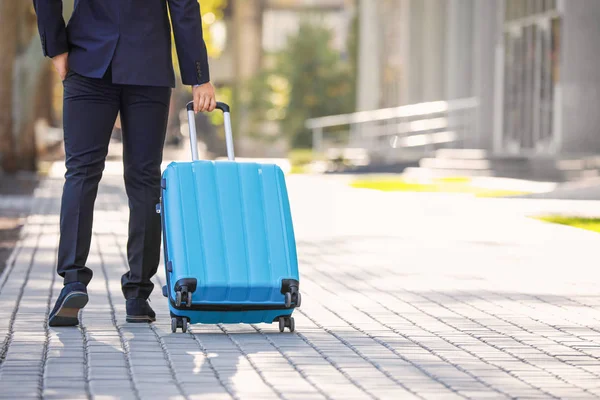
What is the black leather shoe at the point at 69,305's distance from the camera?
670cm

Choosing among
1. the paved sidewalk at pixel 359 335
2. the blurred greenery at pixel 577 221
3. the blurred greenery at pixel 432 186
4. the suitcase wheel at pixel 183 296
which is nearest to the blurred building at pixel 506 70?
the blurred greenery at pixel 432 186

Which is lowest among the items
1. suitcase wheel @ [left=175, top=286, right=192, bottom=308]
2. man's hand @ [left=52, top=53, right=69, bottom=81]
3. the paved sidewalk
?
the paved sidewalk

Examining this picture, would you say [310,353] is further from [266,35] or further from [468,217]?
[266,35]

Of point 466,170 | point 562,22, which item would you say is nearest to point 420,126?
point 466,170

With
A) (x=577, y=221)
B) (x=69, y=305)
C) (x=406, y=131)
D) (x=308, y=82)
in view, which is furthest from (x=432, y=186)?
(x=308, y=82)

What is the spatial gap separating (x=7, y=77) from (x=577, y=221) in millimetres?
16646

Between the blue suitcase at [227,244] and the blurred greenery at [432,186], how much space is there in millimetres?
13248

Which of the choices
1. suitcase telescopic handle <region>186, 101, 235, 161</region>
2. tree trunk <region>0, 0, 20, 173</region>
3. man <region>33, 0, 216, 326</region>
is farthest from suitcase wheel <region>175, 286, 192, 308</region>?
tree trunk <region>0, 0, 20, 173</region>

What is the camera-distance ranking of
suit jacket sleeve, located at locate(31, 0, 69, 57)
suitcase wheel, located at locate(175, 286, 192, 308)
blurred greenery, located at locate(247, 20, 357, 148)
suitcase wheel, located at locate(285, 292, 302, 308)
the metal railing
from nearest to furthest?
suitcase wheel, located at locate(175, 286, 192, 308)
suitcase wheel, located at locate(285, 292, 302, 308)
suit jacket sleeve, located at locate(31, 0, 69, 57)
the metal railing
blurred greenery, located at locate(247, 20, 357, 148)

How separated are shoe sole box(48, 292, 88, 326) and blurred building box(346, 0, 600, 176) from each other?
52.7ft

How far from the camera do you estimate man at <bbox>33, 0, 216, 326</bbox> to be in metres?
6.82

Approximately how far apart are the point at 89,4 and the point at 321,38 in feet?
122

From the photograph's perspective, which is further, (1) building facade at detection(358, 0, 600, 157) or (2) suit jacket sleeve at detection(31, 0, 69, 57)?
(1) building facade at detection(358, 0, 600, 157)

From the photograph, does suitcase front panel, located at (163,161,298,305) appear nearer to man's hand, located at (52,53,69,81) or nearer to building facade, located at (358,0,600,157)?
man's hand, located at (52,53,69,81)
